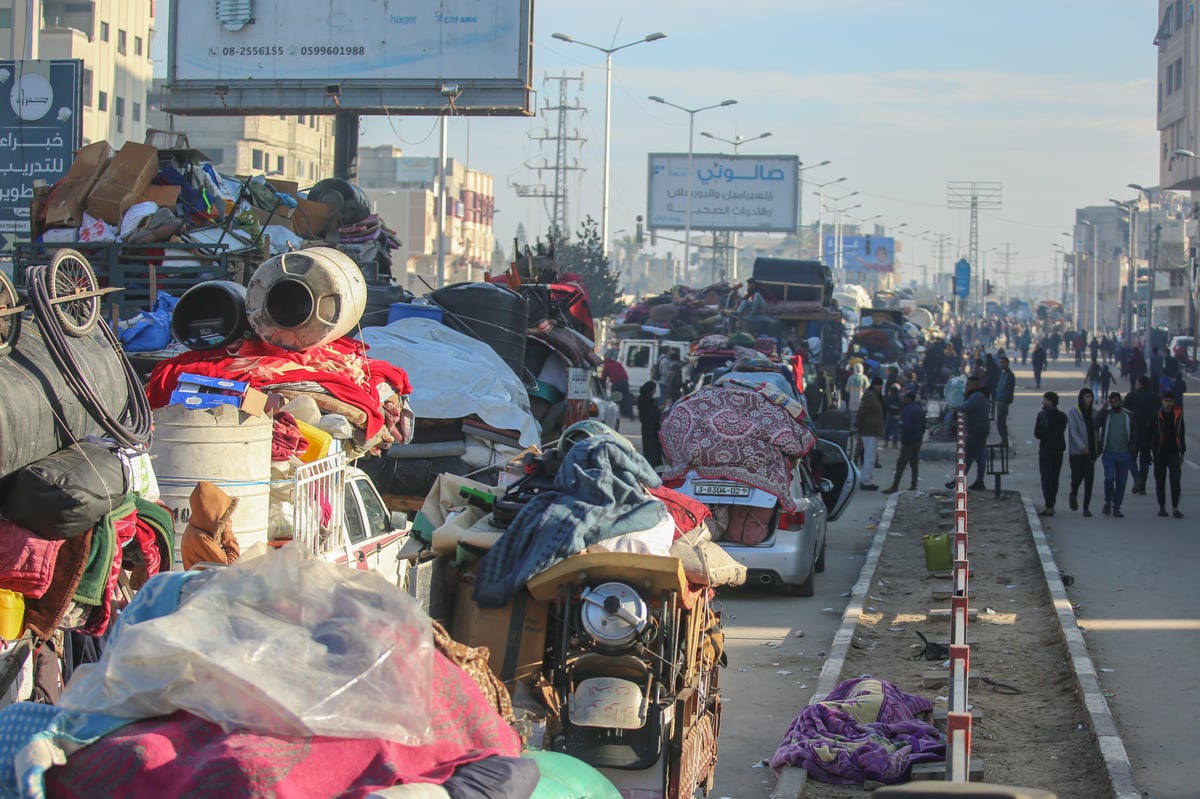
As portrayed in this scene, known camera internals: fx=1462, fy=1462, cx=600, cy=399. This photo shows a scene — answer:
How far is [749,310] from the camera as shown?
113 ft

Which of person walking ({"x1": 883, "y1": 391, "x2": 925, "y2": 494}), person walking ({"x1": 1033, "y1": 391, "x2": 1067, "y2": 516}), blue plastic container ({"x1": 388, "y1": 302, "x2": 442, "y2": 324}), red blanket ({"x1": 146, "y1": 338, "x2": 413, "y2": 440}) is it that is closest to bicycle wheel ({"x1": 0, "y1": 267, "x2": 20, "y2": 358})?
red blanket ({"x1": 146, "y1": 338, "x2": 413, "y2": 440})

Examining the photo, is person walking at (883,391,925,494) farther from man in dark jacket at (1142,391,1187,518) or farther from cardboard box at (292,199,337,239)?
cardboard box at (292,199,337,239)

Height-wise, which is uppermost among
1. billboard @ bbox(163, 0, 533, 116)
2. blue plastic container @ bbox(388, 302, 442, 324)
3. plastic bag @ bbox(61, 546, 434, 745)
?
billboard @ bbox(163, 0, 533, 116)

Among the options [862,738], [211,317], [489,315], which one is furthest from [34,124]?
[862,738]

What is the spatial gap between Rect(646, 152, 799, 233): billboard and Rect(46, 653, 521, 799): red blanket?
6791 centimetres

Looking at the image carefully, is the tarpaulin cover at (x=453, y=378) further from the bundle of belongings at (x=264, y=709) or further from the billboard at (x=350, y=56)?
the billboard at (x=350, y=56)

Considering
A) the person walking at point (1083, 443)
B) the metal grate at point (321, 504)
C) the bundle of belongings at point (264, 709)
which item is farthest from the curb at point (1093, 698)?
the person walking at point (1083, 443)

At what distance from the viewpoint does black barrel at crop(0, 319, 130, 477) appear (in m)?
5.66

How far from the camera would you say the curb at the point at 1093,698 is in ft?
23.3

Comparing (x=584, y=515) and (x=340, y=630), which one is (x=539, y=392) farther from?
(x=340, y=630)

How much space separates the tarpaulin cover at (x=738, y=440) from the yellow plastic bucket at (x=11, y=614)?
726 centimetres

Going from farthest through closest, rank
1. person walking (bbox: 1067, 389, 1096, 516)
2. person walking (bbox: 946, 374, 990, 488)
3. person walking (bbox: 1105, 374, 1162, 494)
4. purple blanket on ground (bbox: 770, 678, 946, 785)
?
1. person walking (bbox: 946, 374, 990, 488)
2. person walking (bbox: 1105, 374, 1162, 494)
3. person walking (bbox: 1067, 389, 1096, 516)
4. purple blanket on ground (bbox: 770, 678, 946, 785)

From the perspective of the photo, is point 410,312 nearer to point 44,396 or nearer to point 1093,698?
point 1093,698

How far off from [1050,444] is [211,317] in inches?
444
